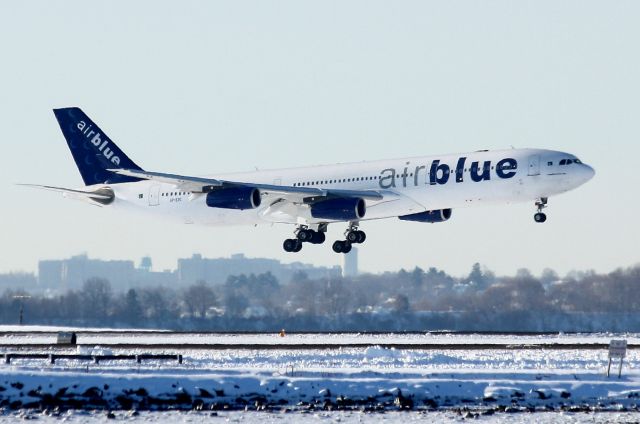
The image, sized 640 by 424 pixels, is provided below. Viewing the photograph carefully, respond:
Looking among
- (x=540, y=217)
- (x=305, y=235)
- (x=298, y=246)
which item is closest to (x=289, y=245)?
(x=298, y=246)


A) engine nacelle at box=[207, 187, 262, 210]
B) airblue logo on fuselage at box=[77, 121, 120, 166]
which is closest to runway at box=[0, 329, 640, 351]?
engine nacelle at box=[207, 187, 262, 210]

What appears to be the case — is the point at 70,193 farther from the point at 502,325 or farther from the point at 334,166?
the point at 502,325

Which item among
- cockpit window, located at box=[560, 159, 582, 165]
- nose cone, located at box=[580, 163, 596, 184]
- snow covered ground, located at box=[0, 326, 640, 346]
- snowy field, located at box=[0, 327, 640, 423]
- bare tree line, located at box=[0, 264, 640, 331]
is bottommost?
snowy field, located at box=[0, 327, 640, 423]

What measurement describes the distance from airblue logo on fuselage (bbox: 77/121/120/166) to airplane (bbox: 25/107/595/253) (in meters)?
0.06

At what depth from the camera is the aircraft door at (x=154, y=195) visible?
84.0 metres

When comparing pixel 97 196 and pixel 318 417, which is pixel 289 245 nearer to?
pixel 97 196

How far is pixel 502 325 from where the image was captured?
4702 inches

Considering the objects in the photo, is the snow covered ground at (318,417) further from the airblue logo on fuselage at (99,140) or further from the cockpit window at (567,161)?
the airblue logo on fuselage at (99,140)

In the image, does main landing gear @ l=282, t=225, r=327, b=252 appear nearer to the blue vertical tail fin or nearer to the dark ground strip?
the blue vertical tail fin

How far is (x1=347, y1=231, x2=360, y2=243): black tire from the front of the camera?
80.0m

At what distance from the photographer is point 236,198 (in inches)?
3007

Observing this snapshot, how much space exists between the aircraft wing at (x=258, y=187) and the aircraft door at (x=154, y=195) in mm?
6092

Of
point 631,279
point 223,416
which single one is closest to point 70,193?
point 223,416

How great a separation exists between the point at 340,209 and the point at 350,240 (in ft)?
17.8
